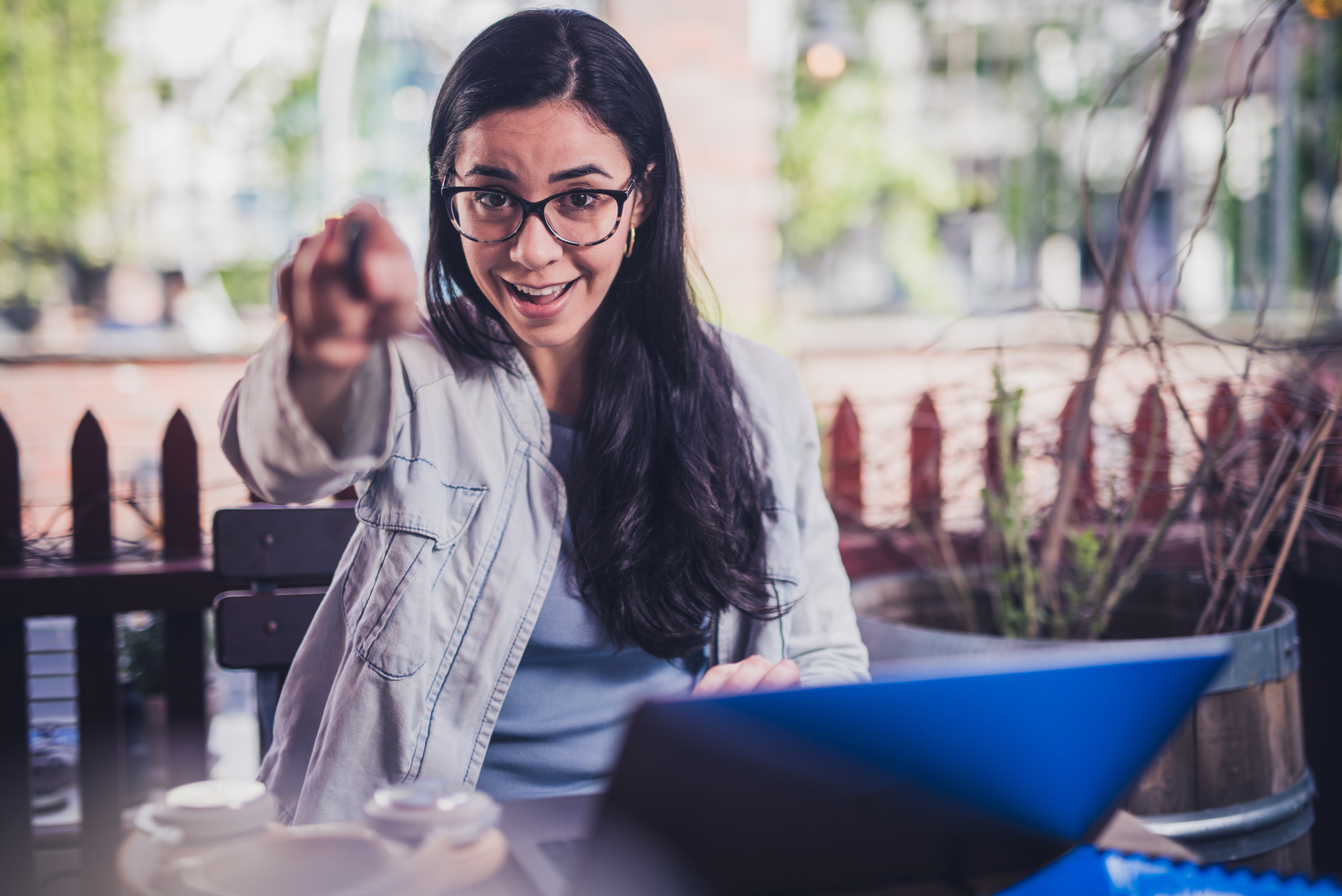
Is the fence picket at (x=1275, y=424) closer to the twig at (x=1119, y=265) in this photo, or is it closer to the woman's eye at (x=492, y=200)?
the twig at (x=1119, y=265)

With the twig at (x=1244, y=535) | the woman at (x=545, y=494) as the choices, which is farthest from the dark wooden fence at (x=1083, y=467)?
the woman at (x=545, y=494)

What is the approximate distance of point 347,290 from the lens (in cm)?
69

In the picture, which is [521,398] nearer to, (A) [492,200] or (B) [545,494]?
(B) [545,494]

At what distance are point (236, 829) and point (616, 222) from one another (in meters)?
0.86

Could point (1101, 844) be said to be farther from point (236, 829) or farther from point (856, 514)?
point (856, 514)

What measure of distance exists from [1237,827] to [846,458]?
1.27 meters

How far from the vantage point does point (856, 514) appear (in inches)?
94.5

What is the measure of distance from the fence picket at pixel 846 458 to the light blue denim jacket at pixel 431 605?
1.12m

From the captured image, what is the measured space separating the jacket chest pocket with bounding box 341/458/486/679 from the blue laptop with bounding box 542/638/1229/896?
1.87 ft

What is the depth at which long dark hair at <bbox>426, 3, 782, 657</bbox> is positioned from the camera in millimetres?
1244

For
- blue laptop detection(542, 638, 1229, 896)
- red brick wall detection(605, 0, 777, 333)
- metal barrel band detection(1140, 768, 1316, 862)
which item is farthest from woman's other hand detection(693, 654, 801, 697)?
red brick wall detection(605, 0, 777, 333)

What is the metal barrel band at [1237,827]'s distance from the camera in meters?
1.35

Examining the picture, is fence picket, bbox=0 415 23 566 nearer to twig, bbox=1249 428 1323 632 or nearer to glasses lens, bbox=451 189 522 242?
glasses lens, bbox=451 189 522 242

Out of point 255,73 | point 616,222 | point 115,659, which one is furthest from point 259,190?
point 616,222
